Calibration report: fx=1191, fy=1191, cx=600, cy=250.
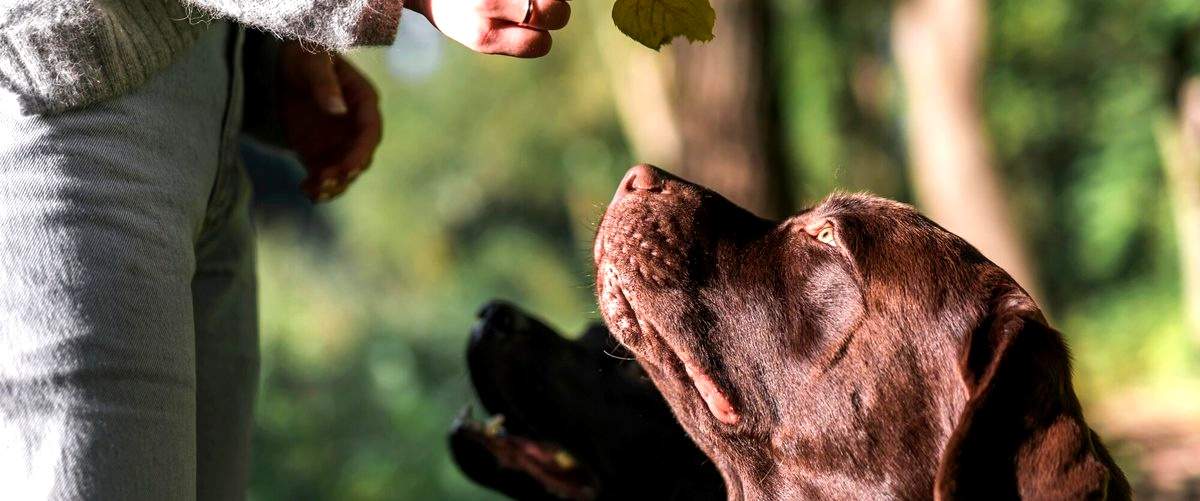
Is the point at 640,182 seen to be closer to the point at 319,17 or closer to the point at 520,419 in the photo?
the point at 520,419

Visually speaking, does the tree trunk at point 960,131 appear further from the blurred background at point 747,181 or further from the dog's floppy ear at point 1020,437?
the dog's floppy ear at point 1020,437

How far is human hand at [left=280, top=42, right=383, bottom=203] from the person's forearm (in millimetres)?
760

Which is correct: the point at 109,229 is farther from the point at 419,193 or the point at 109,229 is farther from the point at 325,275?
the point at 419,193

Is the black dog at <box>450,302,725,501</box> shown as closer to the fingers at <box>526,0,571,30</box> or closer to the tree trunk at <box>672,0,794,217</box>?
the fingers at <box>526,0,571,30</box>

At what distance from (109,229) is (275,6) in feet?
1.42

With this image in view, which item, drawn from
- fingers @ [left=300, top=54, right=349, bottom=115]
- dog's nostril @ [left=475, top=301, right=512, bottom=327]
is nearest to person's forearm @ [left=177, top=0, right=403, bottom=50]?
fingers @ [left=300, top=54, right=349, bottom=115]

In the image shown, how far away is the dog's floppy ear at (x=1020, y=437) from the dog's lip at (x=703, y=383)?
518mm

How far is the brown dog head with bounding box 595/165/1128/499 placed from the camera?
2.46m

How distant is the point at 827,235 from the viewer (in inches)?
104

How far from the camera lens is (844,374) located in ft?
8.28

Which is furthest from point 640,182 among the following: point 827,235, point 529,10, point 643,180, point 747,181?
point 747,181

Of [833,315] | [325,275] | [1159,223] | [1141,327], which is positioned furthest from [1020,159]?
[833,315]

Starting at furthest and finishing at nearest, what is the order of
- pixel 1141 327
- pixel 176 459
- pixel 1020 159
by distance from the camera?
pixel 1020 159 < pixel 1141 327 < pixel 176 459

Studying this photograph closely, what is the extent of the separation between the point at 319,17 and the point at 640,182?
1001 mm
